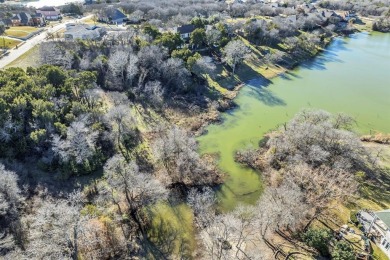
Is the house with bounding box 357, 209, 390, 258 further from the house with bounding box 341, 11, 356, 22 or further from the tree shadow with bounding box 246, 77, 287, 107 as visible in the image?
the house with bounding box 341, 11, 356, 22

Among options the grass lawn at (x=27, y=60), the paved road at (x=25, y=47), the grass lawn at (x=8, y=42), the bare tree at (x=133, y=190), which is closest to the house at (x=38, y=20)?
the paved road at (x=25, y=47)

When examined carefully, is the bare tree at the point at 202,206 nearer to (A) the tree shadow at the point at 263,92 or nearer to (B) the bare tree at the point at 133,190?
(B) the bare tree at the point at 133,190

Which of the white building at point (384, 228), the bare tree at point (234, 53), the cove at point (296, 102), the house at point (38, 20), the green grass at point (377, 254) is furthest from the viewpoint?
the house at point (38, 20)

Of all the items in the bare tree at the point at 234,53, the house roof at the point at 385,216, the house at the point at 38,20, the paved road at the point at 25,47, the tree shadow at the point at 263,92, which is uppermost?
the house at the point at 38,20

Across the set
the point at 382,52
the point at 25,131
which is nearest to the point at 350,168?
the point at 25,131

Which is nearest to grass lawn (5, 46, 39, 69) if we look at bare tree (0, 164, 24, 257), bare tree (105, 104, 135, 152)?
bare tree (105, 104, 135, 152)

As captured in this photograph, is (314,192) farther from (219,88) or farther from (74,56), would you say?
(74,56)
